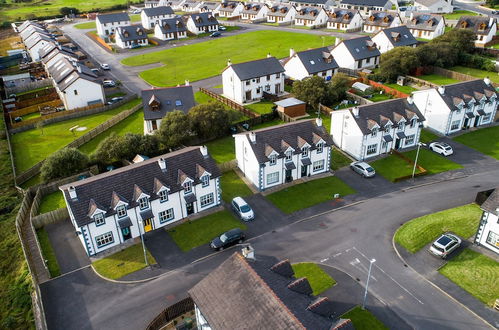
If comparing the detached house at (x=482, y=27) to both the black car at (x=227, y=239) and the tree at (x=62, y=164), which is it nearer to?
the black car at (x=227, y=239)

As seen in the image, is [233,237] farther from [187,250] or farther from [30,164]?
[30,164]

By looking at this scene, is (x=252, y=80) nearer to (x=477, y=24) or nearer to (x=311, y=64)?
(x=311, y=64)

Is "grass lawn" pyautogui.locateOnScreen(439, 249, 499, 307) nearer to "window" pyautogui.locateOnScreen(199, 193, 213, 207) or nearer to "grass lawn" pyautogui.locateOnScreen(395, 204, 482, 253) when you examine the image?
"grass lawn" pyautogui.locateOnScreen(395, 204, 482, 253)

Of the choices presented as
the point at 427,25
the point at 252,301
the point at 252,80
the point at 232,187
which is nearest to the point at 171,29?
the point at 252,80

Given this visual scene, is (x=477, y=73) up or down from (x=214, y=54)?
down

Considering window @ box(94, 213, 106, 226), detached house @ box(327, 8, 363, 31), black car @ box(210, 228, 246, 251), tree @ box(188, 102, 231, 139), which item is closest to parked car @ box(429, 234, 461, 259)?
black car @ box(210, 228, 246, 251)

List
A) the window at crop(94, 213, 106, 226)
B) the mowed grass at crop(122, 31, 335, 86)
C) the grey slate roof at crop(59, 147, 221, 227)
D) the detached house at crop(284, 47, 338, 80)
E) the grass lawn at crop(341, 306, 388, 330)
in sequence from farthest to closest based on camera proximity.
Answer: the mowed grass at crop(122, 31, 335, 86) < the detached house at crop(284, 47, 338, 80) < the window at crop(94, 213, 106, 226) < the grey slate roof at crop(59, 147, 221, 227) < the grass lawn at crop(341, 306, 388, 330)

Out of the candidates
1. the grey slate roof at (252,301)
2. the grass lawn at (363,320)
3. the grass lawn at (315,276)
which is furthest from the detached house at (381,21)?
the grey slate roof at (252,301)
